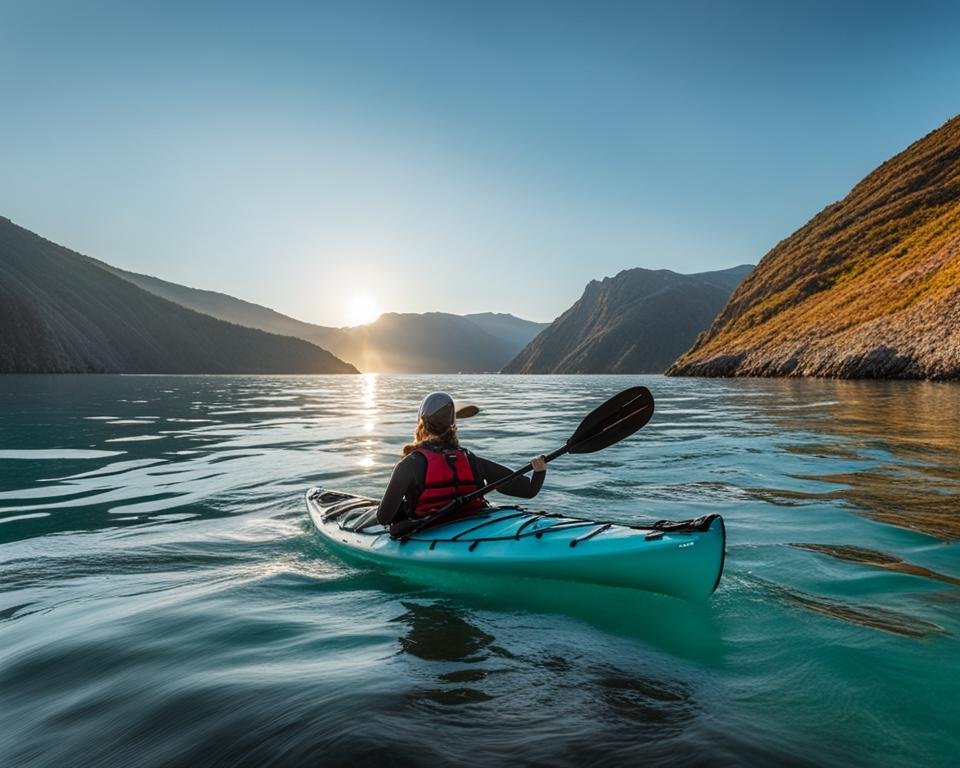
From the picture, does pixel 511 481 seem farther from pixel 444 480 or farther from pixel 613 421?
pixel 613 421

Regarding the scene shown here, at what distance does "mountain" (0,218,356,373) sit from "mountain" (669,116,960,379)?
9548 cm

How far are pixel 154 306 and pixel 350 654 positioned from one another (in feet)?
546

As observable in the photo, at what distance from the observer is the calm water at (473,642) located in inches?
137

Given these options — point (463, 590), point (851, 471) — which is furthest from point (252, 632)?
point (851, 471)

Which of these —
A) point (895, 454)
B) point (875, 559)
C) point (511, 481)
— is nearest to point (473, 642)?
point (511, 481)

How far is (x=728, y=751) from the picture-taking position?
129 inches

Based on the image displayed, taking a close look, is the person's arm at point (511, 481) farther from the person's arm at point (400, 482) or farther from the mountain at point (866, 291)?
the mountain at point (866, 291)

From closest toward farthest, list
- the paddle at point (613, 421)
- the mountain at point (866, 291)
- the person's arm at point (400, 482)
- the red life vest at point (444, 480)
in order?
1. the person's arm at point (400, 482)
2. the red life vest at point (444, 480)
3. the paddle at point (613, 421)
4. the mountain at point (866, 291)

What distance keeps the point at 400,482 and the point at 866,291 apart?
65.4 m

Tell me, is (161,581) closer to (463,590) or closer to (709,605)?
(463,590)

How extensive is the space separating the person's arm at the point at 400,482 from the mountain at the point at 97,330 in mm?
105714

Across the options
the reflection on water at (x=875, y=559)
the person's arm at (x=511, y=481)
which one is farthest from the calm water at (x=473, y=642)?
the person's arm at (x=511, y=481)

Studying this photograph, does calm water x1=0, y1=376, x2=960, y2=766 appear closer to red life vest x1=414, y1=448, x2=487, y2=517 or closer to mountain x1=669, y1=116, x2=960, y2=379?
red life vest x1=414, y1=448, x2=487, y2=517

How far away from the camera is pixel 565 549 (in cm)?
554
